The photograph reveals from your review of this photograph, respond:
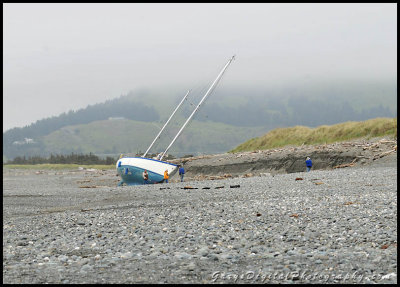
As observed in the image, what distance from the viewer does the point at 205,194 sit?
25641 millimetres

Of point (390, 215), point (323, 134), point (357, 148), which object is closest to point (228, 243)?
point (390, 215)

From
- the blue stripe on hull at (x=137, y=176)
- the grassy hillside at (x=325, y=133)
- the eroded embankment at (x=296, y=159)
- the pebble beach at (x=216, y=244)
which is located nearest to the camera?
the pebble beach at (x=216, y=244)

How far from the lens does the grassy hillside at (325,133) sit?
54.5 meters

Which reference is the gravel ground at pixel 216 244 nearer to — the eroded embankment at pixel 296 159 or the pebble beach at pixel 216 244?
the pebble beach at pixel 216 244

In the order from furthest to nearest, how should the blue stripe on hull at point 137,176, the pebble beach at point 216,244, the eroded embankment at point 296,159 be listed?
the eroded embankment at point 296,159
the blue stripe on hull at point 137,176
the pebble beach at point 216,244

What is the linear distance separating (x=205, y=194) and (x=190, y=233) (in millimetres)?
11716

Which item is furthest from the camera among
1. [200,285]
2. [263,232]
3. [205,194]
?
[205,194]

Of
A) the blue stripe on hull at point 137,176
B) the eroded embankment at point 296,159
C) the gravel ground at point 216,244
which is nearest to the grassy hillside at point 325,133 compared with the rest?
the eroded embankment at point 296,159

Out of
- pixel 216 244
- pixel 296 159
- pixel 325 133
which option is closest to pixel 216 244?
pixel 216 244

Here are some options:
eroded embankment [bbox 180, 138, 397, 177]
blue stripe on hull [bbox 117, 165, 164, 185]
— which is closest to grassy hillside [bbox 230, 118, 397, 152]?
eroded embankment [bbox 180, 138, 397, 177]

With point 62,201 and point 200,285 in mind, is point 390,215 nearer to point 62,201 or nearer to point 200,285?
point 200,285

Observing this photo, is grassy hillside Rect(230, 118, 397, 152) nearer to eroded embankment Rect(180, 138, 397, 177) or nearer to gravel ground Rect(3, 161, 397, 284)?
eroded embankment Rect(180, 138, 397, 177)

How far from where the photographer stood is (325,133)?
63406 mm

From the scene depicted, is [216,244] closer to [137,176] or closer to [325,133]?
[137,176]
